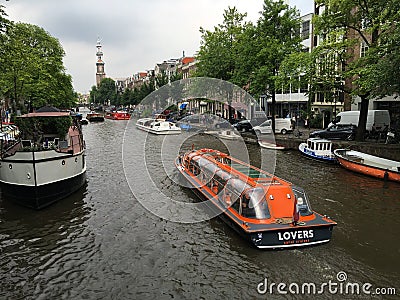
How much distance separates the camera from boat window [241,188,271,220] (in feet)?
31.7

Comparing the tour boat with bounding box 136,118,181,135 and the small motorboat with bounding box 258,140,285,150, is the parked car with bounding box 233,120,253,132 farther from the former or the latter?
the tour boat with bounding box 136,118,181,135

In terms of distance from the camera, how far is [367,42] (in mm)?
21531

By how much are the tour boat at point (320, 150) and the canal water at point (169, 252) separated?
5.90 metres

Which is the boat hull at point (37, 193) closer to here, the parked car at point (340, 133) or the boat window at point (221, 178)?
the boat window at point (221, 178)

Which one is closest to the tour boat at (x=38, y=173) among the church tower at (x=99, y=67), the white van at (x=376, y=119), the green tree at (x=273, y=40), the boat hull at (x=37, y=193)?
the boat hull at (x=37, y=193)

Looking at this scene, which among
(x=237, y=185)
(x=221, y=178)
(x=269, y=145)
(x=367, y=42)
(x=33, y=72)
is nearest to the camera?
(x=237, y=185)

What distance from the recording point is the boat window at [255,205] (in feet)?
31.7

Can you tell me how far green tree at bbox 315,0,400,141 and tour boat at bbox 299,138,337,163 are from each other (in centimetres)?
352

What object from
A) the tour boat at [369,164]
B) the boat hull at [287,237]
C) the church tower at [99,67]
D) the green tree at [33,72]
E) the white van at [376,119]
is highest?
the church tower at [99,67]

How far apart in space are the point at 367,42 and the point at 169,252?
19043 mm

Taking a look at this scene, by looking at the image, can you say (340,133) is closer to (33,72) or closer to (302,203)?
(302,203)

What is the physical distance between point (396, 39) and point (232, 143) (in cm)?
1886

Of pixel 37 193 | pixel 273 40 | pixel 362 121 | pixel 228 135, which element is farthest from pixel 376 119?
pixel 37 193

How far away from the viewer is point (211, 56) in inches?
1565
